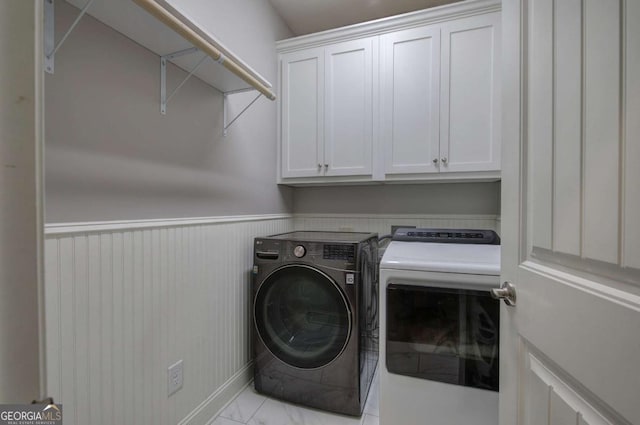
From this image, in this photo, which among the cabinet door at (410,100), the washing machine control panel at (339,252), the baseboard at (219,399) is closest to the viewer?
the baseboard at (219,399)

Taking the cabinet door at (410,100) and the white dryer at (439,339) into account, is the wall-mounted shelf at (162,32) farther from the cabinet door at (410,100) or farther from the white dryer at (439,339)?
the white dryer at (439,339)

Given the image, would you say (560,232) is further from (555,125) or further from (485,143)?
(485,143)

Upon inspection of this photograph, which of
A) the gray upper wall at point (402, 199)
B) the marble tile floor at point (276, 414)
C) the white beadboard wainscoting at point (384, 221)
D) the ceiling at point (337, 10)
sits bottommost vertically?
the marble tile floor at point (276, 414)

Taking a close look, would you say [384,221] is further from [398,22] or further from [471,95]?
[398,22]

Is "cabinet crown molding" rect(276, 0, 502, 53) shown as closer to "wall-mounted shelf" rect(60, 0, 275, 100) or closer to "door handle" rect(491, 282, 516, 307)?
"wall-mounted shelf" rect(60, 0, 275, 100)

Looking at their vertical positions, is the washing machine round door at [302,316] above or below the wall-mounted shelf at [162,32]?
below

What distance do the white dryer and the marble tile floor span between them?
34 centimetres

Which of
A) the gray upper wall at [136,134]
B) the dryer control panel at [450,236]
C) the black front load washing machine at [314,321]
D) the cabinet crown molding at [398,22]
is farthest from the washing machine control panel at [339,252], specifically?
the cabinet crown molding at [398,22]

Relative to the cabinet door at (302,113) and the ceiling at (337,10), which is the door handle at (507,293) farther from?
the ceiling at (337,10)

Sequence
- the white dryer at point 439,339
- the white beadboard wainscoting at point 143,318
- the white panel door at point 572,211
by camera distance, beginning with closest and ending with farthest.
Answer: the white panel door at point 572,211, the white beadboard wainscoting at point 143,318, the white dryer at point 439,339

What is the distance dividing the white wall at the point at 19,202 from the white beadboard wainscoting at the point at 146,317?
31 centimetres

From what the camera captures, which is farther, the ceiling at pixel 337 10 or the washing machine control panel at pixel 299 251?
the ceiling at pixel 337 10

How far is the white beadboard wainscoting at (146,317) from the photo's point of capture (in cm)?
88

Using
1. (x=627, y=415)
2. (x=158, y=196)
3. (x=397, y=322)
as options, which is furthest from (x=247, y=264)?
(x=627, y=415)
